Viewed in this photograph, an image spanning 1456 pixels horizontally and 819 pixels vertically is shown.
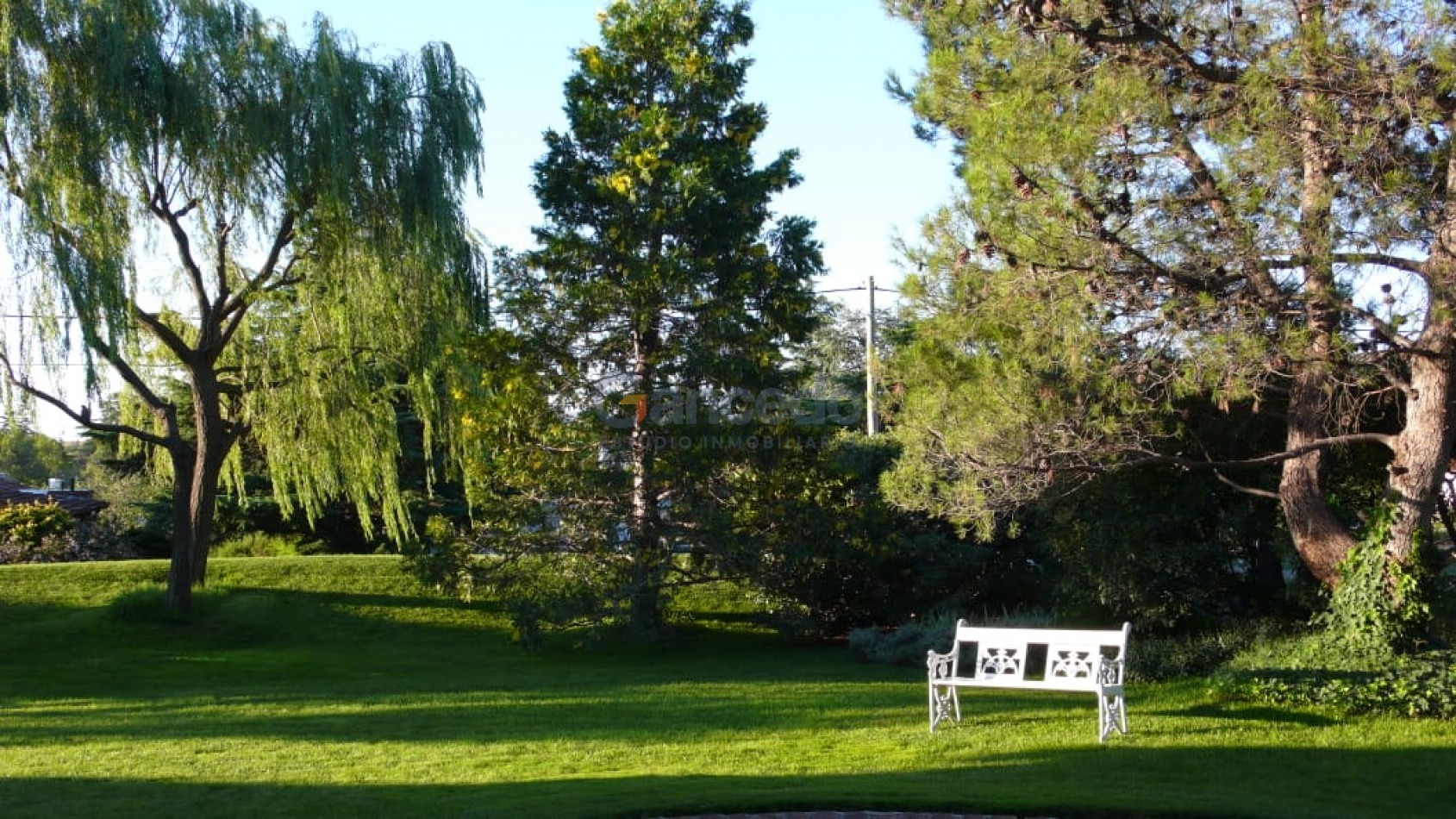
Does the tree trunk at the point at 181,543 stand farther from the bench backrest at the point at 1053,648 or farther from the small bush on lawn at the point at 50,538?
the bench backrest at the point at 1053,648

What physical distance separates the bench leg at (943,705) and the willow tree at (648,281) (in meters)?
6.10

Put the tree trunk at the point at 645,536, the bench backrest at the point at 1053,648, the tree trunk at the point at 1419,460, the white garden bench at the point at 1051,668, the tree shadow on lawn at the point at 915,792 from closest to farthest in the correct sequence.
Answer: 1. the tree shadow on lawn at the point at 915,792
2. the white garden bench at the point at 1051,668
3. the bench backrest at the point at 1053,648
4. the tree trunk at the point at 1419,460
5. the tree trunk at the point at 645,536

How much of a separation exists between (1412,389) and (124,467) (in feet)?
92.1

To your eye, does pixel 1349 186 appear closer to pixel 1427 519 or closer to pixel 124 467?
pixel 1427 519

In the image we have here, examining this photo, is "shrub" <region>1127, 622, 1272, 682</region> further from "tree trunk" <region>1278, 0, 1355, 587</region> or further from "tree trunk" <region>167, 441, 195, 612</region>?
"tree trunk" <region>167, 441, 195, 612</region>

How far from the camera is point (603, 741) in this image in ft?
33.7

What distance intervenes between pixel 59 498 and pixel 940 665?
26538mm

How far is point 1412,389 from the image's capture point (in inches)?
428

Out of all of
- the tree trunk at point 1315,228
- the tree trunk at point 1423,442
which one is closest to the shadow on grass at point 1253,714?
the tree trunk at point 1423,442

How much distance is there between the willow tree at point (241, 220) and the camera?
14867 mm

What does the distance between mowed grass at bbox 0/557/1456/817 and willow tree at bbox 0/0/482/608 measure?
3.07m

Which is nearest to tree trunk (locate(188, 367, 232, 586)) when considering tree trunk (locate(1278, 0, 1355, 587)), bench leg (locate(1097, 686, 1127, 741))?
bench leg (locate(1097, 686, 1127, 741))

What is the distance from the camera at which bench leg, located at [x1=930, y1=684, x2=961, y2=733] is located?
34.3ft

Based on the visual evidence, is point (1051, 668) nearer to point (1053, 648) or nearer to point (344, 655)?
point (1053, 648)
